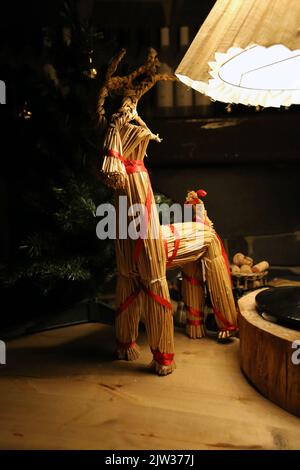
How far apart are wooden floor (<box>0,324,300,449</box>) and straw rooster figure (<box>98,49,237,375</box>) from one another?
0.30 ft

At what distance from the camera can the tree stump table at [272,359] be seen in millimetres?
953

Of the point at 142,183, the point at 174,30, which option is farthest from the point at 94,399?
the point at 174,30

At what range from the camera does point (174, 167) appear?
6.35 ft

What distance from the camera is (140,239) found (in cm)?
111

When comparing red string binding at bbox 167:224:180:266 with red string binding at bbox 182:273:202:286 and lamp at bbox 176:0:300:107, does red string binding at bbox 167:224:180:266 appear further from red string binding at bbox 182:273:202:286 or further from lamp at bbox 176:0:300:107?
lamp at bbox 176:0:300:107

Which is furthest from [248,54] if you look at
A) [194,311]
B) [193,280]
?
[194,311]

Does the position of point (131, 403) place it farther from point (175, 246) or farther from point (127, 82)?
point (127, 82)

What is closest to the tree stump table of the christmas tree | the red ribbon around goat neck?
the red ribbon around goat neck

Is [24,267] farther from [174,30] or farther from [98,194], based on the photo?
[174,30]

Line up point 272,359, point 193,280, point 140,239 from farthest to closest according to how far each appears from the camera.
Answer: point 193,280
point 140,239
point 272,359

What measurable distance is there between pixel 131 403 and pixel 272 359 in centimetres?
34

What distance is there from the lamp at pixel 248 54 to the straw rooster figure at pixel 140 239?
0.18 metres

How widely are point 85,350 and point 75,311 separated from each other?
0.89 feet

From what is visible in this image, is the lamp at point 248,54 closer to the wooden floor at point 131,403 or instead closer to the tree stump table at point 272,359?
the tree stump table at point 272,359
